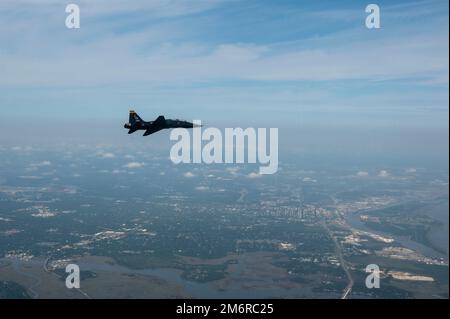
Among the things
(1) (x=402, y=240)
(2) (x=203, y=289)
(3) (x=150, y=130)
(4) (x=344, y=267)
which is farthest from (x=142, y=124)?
(1) (x=402, y=240)

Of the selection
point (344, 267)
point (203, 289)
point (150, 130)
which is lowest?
point (203, 289)

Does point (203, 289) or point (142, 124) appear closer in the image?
point (142, 124)

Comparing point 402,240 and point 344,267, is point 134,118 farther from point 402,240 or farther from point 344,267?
point 402,240

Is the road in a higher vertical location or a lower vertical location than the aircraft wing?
lower

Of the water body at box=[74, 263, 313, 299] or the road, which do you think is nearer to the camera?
the water body at box=[74, 263, 313, 299]

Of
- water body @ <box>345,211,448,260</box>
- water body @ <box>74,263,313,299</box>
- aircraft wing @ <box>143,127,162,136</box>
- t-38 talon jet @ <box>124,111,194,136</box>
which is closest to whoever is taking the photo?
t-38 talon jet @ <box>124,111,194,136</box>

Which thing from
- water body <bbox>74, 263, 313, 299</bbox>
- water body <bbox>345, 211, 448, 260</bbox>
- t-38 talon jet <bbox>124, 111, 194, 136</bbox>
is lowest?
water body <bbox>74, 263, 313, 299</bbox>

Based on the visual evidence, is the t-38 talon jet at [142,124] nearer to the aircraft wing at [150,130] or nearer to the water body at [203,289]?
the aircraft wing at [150,130]

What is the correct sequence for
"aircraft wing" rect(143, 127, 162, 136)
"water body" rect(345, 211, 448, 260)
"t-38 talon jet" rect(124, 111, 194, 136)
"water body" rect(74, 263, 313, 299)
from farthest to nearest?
1. "water body" rect(345, 211, 448, 260)
2. "water body" rect(74, 263, 313, 299)
3. "aircraft wing" rect(143, 127, 162, 136)
4. "t-38 talon jet" rect(124, 111, 194, 136)

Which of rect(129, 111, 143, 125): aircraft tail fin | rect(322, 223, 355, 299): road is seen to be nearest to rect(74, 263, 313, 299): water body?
rect(322, 223, 355, 299): road

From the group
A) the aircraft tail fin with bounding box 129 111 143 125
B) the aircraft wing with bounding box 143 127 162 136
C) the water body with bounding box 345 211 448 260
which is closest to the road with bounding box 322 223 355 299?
the water body with bounding box 345 211 448 260

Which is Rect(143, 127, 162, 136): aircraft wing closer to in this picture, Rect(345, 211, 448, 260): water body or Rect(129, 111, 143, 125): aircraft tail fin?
Rect(129, 111, 143, 125): aircraft tail fin
